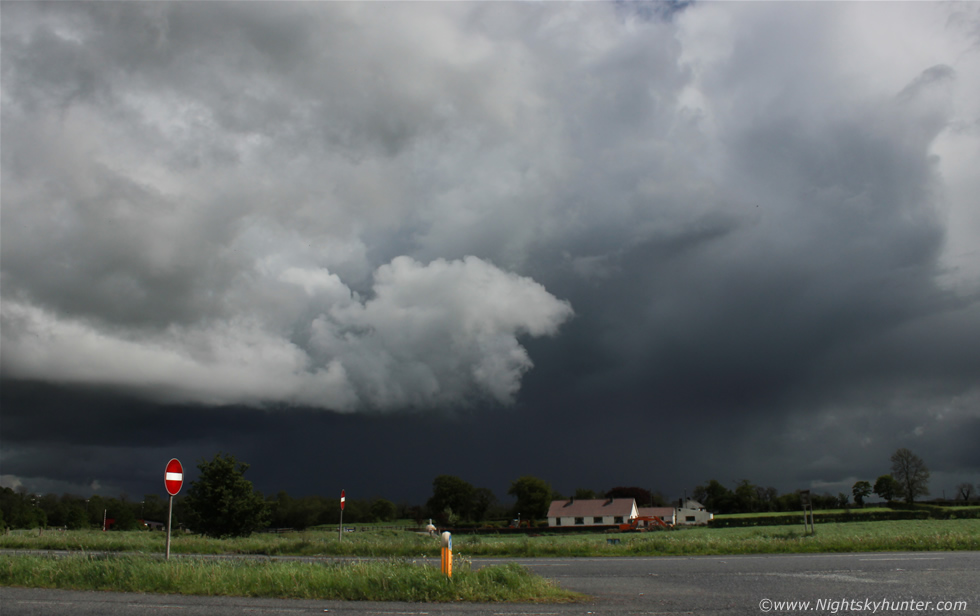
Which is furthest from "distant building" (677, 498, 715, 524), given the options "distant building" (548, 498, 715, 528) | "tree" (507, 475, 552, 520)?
"tree" (507, 475, 552, 520)

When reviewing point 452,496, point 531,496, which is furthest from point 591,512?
point 452,496

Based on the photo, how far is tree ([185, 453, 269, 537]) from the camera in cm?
3597

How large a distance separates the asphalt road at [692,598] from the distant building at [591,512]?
302ft

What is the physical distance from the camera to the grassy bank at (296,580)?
468 inches

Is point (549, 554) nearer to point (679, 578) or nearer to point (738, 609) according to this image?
point (679, 578)

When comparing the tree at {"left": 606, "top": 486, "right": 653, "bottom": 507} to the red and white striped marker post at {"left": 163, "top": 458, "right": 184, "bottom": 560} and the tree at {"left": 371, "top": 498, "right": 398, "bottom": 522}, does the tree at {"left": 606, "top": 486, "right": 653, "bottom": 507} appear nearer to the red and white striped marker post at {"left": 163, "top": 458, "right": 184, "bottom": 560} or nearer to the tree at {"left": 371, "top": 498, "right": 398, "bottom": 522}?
the tree at {"left": 371, "top": 498, "right": 398, "bottom": 522}

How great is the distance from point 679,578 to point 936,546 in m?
15.4

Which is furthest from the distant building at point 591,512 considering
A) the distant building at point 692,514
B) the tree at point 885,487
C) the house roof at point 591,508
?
the tree at point 885,487

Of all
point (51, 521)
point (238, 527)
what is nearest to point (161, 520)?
point (51, 521)

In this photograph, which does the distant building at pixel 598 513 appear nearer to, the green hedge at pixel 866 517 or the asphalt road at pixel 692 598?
the green hedge at pixel 866 517

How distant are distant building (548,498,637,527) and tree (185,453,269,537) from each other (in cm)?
7508

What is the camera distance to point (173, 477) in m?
17.9

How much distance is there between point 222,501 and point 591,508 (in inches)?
3188

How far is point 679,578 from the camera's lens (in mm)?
15594
